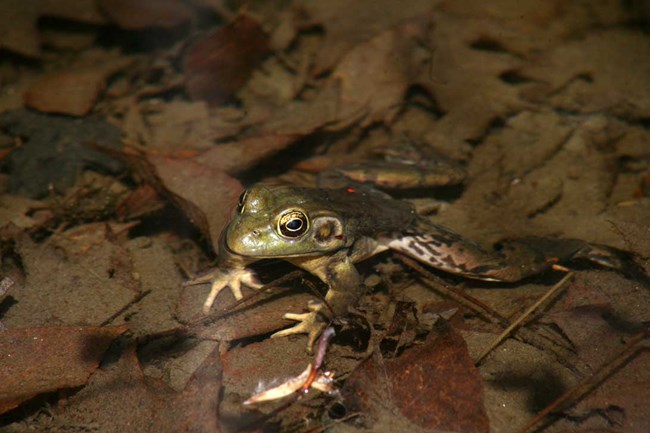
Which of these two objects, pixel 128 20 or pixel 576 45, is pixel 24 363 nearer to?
pixel 128 20

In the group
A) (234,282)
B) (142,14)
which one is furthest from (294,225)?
(142,14)

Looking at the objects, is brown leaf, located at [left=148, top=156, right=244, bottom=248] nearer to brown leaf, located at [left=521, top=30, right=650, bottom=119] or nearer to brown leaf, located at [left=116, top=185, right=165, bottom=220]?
brown leaf, located at [left=116, top=185, right=165, bottom=220]

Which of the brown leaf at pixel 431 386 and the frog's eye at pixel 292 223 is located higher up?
the frog's eye at pixel 292 223

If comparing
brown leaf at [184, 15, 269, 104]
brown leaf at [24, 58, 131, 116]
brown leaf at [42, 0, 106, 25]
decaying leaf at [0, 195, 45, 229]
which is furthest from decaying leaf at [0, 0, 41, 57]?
decaying leaf at [0, 195, 45, 229]

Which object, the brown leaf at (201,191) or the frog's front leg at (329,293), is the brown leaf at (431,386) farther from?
the brown leaf at (201,191)

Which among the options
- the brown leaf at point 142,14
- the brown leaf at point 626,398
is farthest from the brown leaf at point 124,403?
the brown leaf at point 142,14

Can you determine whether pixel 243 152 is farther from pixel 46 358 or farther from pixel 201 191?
pixel 46 358
